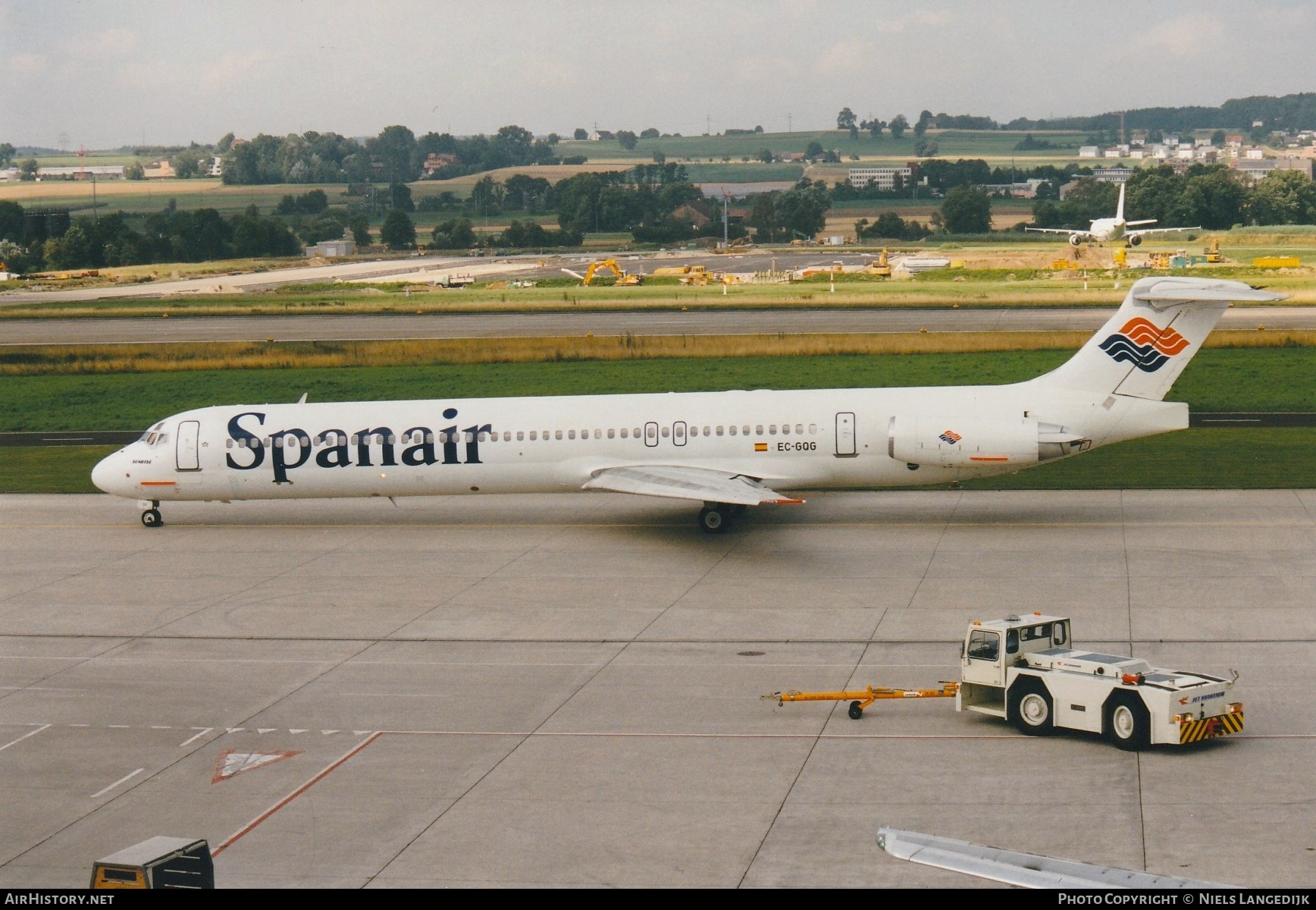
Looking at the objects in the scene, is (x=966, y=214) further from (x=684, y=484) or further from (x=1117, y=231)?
(x=684, y=484)

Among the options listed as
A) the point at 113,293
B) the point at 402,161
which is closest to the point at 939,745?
the point at 113,293

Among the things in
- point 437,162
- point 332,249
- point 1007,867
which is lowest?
point 1007,867

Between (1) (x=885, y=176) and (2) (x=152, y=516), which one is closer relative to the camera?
(2) (x=152, y=516)

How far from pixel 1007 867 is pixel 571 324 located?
6888 centimetres

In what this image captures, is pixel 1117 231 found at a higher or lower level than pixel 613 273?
higher

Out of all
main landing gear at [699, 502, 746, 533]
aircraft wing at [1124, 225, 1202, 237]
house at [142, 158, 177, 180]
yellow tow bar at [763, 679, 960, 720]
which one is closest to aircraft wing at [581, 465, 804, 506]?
main landing gear at [699, 502, 746, 533]

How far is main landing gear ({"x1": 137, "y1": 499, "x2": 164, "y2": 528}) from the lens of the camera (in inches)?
1534

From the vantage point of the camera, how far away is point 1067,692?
20.2 metres

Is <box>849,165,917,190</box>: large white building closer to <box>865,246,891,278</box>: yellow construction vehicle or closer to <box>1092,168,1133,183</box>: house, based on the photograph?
<box>1092,168,1133,183</box>: house

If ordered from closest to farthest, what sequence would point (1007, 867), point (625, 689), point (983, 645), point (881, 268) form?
1. point (1007, 867)
2. point (983, 645)
3. point (625, 689)
4. point (881, 268)

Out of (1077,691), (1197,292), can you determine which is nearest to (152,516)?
(1077,691)

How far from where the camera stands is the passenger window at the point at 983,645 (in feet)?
68.5

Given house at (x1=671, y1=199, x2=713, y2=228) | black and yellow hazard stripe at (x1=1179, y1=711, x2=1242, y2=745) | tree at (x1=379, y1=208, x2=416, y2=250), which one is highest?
house at (x1=671, y1=199, x2=713, y2=228)

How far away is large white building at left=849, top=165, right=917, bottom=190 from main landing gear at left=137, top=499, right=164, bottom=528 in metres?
117
